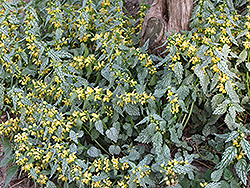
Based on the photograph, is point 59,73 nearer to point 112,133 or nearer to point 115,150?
point 112,133

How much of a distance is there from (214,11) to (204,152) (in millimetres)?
1529

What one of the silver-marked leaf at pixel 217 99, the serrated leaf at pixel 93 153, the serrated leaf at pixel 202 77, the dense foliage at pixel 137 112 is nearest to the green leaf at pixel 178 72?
the dense foliage at pixel 137 112

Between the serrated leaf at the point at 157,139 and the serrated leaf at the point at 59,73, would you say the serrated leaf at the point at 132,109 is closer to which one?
the serrated leaf at the point at 157,139

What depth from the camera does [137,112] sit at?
2.43m

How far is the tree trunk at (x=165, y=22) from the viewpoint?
3.00 metres

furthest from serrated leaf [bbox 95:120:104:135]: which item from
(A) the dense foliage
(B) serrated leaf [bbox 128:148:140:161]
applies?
(B) serrated leaf [bbox 128:148:140:161]

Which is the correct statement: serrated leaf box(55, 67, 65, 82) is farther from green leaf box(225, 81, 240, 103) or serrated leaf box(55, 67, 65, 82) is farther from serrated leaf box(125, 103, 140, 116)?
green leaf box(225, 81, 240, 103)

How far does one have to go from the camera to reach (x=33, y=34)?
2887mm

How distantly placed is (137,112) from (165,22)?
1213mm

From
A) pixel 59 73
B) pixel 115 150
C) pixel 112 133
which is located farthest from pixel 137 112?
pixel 59 73

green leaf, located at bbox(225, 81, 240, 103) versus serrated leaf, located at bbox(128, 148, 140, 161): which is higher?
green leaf, located at bbox(225, 81, 240, 103)

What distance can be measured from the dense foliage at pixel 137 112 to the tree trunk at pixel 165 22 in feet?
0.52

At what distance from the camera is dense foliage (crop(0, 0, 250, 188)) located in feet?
7.30

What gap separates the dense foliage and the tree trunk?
16 centimetres
